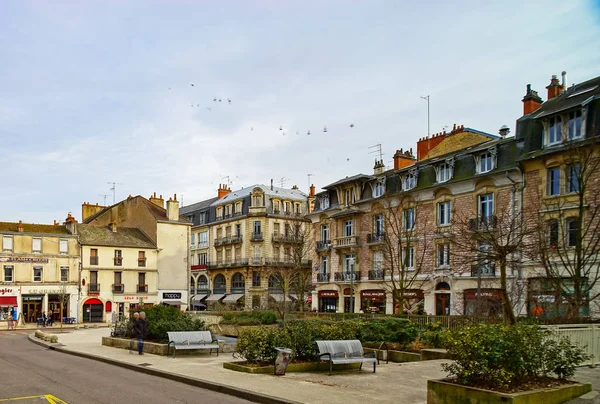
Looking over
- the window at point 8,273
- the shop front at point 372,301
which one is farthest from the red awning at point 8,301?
the shop front at point 372,301

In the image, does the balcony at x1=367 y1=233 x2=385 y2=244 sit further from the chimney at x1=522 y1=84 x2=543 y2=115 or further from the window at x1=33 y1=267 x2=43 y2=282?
the window at x1=33 y1=267 x2=43 y2=282

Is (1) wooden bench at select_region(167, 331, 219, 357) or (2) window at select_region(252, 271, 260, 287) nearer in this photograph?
(1) wooden bench at select_region(167, 331, 219, 357)

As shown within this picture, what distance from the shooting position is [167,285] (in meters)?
56.3

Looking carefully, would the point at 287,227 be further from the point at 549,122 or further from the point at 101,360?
the point at 101,360

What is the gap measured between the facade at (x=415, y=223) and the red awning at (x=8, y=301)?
79.4ft

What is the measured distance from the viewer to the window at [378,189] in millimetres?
42469

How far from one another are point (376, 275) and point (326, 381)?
98.9ft

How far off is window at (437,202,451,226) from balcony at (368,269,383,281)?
6565mm

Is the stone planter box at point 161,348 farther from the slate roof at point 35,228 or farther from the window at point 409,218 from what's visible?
the slate roof at point 35,228

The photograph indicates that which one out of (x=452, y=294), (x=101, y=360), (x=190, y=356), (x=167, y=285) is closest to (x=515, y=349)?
(x=190, y=356)

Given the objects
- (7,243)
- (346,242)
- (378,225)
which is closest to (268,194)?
(346,242)

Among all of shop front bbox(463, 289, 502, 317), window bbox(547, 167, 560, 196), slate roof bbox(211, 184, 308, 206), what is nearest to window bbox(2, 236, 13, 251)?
slate roof bbox(211, 184, 308, 206)

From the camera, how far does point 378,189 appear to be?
42.8m

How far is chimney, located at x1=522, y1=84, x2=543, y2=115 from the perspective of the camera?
112 ft
